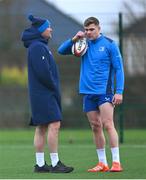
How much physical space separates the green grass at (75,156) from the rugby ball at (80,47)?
1.35 meters

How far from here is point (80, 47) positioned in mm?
9742

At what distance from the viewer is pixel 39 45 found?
9633 millimetres

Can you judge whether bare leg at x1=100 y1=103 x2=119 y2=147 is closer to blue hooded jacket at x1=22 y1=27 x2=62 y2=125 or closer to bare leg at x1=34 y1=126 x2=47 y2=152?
blue hooded jacket at x1=22 y1=27 x2=62 y2=125

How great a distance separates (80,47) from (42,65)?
52 cm

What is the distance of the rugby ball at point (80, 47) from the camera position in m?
9.72

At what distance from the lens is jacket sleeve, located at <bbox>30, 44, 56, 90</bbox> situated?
31.2ft

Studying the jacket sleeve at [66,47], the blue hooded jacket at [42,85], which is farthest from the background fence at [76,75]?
the blue hooded jacket at [42,85]

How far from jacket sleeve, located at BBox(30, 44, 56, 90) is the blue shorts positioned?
0.45 m

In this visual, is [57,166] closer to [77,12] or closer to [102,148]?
[102,148]

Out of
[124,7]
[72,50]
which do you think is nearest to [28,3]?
[124,7]

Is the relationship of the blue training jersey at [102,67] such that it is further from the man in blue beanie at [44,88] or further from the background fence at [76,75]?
the background fence at [76,75]

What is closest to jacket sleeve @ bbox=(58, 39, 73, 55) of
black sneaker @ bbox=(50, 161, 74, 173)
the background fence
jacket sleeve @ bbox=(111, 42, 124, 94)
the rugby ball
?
the rugby ball

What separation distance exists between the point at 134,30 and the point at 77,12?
49.0 inches

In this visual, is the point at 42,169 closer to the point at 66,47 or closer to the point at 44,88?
the point at 44,88
